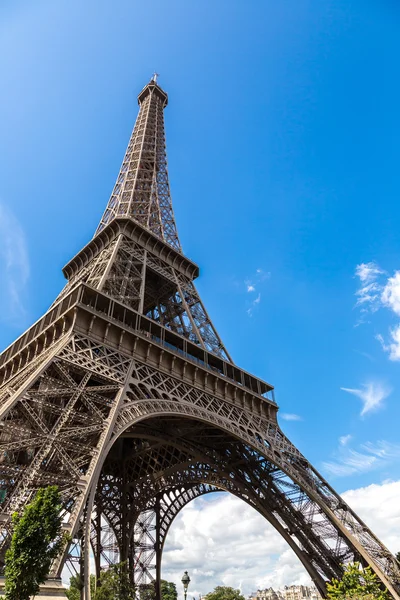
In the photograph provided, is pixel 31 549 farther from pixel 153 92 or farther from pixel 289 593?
pixel 289 593

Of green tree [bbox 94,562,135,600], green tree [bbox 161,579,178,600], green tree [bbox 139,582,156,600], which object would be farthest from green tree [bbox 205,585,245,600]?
green tree [bbox 94,562,135,600]

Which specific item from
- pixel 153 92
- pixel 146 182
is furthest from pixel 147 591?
pixel 153 92

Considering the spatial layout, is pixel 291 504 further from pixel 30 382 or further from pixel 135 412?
pixel 30 382

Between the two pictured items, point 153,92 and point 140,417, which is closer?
point 140,417

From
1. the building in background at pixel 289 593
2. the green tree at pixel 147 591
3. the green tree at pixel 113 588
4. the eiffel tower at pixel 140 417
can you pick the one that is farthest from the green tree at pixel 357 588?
the building in background at pixel 289 593

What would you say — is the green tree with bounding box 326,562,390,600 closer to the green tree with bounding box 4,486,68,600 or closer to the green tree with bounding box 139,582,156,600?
the green tree with bounding box 4,486,68,600

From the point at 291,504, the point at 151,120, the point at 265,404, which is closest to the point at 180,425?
the point at 265,404
